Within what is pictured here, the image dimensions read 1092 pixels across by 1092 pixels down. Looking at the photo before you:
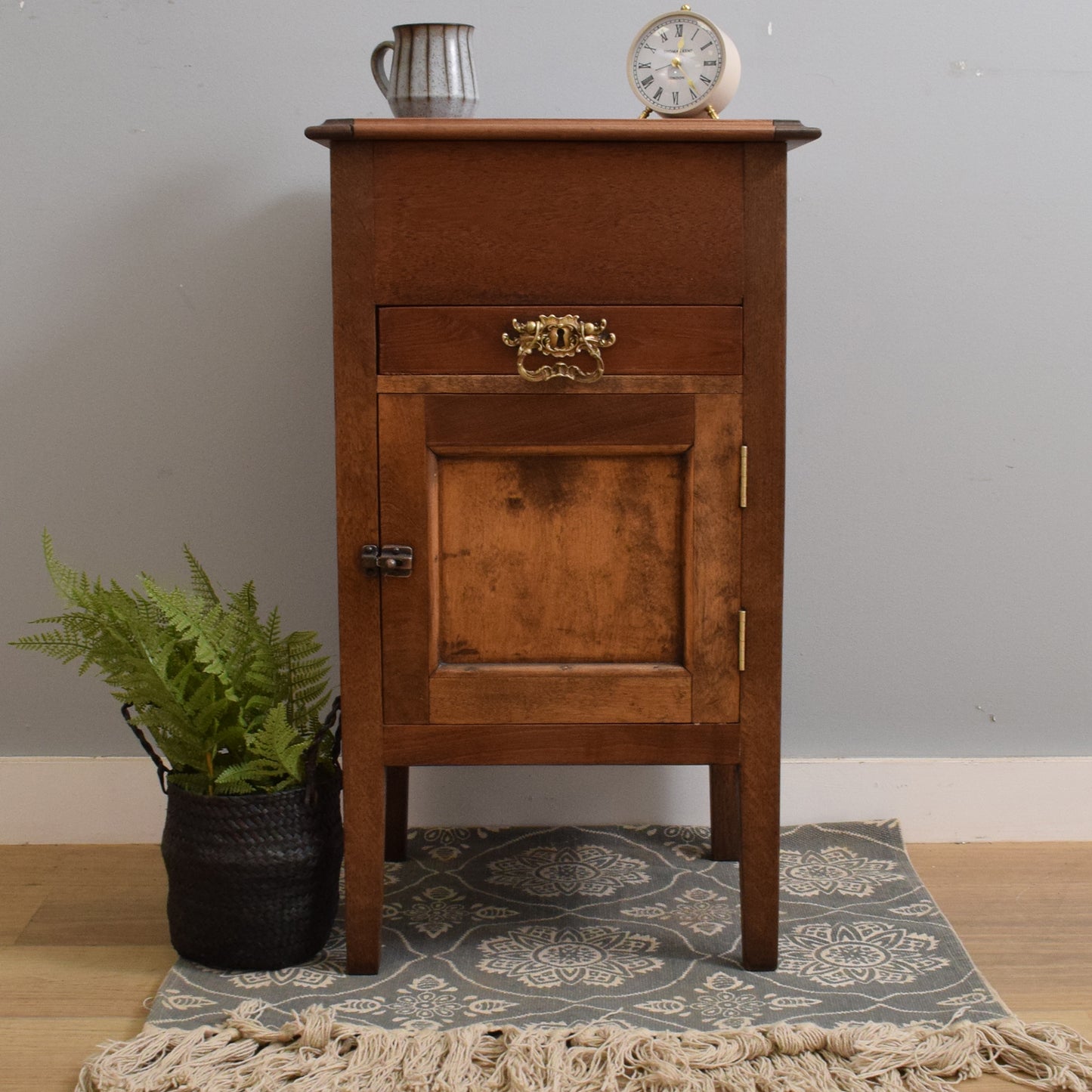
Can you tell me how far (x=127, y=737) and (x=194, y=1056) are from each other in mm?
693

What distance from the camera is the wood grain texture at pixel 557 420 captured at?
4.39 feet

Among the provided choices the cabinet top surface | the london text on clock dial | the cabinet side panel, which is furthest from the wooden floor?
the london text on clock dial

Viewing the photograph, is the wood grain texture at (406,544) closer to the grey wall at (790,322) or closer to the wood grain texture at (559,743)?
the wood grain texture at (559,743)

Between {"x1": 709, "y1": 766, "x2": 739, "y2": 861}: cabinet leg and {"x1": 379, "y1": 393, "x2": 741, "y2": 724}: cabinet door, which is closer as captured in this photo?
{"x1": 379, "y1": 393, "x2": 741, "y2": 724}: cabinet door

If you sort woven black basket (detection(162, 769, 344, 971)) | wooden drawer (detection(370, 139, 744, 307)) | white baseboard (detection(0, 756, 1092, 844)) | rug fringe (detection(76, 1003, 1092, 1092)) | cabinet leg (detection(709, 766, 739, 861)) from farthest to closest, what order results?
white baseboard (detection(0, 756, 1092, 844)) → cabinet leg (detection(709, 766, 739, 861)) → woven black basket (detection(162, 769, 344, 971)) → wooden drawer (detection(370, 139, 744, 307)) → rug fringe (detection(76, 1003, 1092, 1092))

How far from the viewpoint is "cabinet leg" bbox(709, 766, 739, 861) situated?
1709 millimetres

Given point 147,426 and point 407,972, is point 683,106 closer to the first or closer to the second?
point 147,426

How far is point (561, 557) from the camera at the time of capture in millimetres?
1375

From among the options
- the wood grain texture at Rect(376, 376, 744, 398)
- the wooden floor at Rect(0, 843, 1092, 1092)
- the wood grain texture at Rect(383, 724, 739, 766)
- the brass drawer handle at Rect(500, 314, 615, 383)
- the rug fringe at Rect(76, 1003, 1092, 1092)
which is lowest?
the wooden floor at Rect(0, 843, 1092, 1092)

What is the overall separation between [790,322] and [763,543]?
1.76 feet

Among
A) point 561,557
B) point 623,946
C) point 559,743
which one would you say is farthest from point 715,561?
point 623,946

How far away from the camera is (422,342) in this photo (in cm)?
133

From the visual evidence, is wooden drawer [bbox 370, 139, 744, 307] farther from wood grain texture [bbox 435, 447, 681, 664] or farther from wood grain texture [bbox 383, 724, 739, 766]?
A: wood grain texture [bbox 383, 724, 739, 766]

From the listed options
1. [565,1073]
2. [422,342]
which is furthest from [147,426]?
[565,1073]
